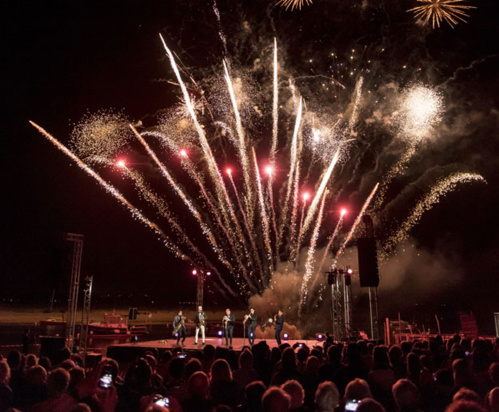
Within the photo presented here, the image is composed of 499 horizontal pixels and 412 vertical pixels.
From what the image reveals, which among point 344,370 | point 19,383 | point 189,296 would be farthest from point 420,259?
point 189,296

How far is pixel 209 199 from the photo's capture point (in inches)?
1004

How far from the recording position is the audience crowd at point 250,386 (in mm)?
4035

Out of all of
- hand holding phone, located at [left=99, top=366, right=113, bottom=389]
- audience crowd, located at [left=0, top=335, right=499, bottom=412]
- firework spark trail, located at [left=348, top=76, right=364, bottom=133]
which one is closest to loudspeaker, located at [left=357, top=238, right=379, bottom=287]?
audience crowd, located at [left=0, top=335, right=499, bottom=412]

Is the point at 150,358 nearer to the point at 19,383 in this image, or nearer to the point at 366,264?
the point at 19,383

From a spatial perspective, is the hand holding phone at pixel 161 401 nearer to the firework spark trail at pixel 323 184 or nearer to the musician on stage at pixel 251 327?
the musician on stage at pixel 251 327

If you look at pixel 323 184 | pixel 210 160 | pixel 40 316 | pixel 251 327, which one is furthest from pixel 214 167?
pixel 40 316

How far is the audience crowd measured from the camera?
4.04m

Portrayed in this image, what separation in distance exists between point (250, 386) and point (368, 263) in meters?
11.2

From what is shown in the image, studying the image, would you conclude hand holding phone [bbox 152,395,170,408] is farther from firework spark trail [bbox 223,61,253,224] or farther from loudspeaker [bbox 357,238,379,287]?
firework spark trail [bbox 223,61,253,224]

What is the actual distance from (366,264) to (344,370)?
9.09 metres

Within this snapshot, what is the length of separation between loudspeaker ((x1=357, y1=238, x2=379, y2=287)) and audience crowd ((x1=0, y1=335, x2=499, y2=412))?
680 centimetres

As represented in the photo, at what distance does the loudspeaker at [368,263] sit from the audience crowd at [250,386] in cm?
680

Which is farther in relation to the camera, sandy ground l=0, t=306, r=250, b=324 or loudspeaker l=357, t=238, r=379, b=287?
sandy ground l=0, t=306, r=250, b=324

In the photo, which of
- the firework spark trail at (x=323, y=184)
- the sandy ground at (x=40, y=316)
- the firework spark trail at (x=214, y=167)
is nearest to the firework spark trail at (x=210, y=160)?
the firework spark trail at (x=214, y=167)
